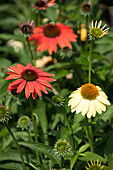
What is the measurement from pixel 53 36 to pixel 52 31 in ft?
0.10

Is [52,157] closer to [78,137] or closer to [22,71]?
[78,137]

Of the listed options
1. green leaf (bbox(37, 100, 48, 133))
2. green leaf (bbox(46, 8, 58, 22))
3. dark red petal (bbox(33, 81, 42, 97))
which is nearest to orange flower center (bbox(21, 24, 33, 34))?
green leaf (bbox(46, 8, 58, 22))

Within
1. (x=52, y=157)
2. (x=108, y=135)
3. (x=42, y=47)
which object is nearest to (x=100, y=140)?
(x=108, y=135)

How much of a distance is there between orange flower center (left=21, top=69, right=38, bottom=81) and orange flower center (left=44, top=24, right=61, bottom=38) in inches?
24.0

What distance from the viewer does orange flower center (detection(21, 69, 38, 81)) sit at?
984mm

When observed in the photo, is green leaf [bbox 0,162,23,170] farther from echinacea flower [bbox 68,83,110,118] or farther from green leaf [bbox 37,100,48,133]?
echinacea flower [bbox 68,83,110,118]

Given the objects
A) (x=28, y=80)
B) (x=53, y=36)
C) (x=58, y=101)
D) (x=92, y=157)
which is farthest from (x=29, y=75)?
(x=53, y=36)

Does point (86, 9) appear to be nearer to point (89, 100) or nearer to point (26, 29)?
point (26, 29)

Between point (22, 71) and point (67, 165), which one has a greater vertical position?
point (22, 71)

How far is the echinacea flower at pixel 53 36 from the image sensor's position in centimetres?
152

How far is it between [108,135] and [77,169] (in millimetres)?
227

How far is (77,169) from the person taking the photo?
1.06 m

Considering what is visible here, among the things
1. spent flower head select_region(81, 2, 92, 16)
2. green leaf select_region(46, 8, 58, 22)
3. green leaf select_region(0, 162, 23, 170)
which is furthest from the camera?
green leaf select_region(46, 8, 58, 22)

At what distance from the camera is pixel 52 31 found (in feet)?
5.19
